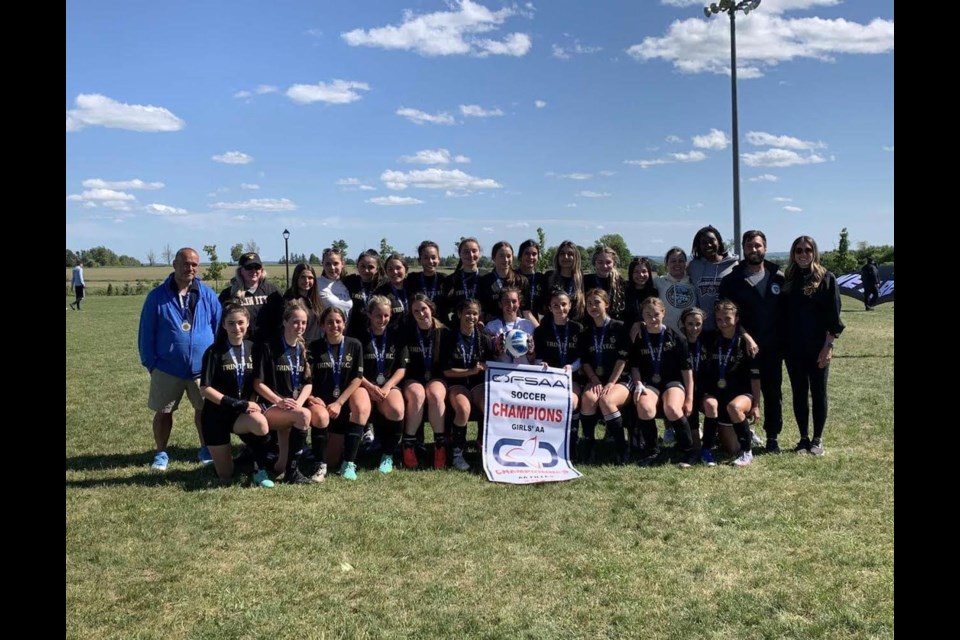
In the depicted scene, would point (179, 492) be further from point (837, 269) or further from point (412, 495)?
point (837, 269)

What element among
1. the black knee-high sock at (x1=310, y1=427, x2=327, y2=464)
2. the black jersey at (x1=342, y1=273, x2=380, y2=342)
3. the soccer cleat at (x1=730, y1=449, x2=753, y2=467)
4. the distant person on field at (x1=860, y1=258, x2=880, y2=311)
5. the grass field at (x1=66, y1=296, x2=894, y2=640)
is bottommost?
the grass field at (x1=66, y1=296, x2=894, y2=640)

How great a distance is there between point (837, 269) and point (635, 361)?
160 ft

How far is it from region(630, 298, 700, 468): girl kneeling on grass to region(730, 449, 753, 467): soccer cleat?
14.5 inches

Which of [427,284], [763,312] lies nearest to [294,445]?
[427,284]

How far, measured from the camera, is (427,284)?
7348 millimetres

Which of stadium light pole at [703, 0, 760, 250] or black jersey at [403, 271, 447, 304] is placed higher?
stadium light pole at [703, 0, 760, 250]

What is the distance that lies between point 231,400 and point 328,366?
0.94 m

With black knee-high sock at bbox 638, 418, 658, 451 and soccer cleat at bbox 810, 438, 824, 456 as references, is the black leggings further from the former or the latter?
black knee-high sock at bbox 638, 418, 658, 451

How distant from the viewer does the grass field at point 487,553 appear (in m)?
3.66

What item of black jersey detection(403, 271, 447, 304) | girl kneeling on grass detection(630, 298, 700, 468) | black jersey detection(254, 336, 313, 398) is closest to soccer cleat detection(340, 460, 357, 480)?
black jersey detection(254, 336, 313, 398)

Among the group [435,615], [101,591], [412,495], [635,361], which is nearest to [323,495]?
[412,495]

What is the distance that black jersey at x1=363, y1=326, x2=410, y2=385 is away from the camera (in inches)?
264

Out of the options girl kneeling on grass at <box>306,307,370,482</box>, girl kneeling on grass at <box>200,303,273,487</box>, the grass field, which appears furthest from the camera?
girl kneeling on grass at <box>306,307,370,482</box>
